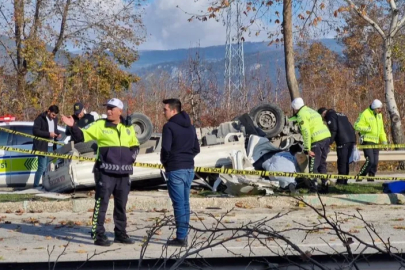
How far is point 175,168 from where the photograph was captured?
8.55 m

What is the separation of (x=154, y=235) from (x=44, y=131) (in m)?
5.77

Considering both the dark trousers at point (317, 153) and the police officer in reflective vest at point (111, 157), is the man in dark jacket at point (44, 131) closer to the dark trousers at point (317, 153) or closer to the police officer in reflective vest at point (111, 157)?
the dark trousers at point (317, 153)

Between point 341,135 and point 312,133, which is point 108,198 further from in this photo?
point 341,135

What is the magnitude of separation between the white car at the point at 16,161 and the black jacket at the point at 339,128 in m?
5.18

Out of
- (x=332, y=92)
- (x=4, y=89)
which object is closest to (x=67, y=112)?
(x=4, y=89)

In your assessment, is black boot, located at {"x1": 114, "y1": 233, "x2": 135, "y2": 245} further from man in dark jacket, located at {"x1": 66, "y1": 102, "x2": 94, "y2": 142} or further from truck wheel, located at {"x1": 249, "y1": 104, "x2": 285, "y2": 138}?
truck wheel, located at {"x1": 249, "y1": 104, "x2": 285, "y2": 138}

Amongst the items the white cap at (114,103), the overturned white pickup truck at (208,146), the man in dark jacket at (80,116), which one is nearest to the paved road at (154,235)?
the white cap at (114,103)

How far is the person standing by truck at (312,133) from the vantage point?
1277 cm

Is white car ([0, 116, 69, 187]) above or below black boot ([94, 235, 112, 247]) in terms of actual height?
above

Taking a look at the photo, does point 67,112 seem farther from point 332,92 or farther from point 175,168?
point 175,168

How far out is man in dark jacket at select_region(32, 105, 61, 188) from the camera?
572 inches

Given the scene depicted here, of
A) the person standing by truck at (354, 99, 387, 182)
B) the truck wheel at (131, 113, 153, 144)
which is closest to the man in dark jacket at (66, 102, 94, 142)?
the truck wheel at (131, 113, 153, 144)

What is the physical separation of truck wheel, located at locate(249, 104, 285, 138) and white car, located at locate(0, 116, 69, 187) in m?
3.87

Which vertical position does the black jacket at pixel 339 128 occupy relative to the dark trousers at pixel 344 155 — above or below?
above
